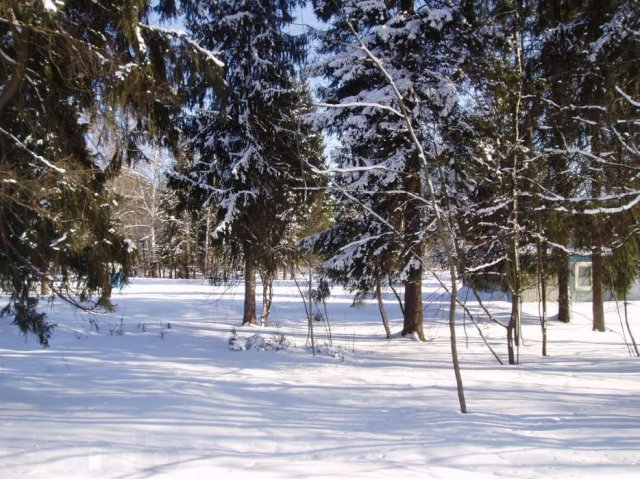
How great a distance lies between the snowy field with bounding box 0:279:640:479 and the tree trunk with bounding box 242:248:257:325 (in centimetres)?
349

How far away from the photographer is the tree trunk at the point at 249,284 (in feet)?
50.0

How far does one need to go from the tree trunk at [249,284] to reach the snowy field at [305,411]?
3494 mm

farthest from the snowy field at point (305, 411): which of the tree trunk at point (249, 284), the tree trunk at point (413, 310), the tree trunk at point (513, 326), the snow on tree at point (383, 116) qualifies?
the tree trunk at point (249, 284)

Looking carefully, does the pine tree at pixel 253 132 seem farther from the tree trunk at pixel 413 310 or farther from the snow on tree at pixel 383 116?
the tree trunk at pixel 413 310

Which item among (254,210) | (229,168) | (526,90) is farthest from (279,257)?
(526,90)

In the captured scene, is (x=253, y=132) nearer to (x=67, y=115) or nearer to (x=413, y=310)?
(x=413, y=310)

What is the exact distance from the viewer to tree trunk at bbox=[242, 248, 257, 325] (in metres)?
15.2

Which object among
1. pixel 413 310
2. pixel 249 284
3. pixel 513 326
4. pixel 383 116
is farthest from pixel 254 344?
pixel 383 116

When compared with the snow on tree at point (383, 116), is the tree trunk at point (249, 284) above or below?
below

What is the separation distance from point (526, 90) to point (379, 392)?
6053 mm

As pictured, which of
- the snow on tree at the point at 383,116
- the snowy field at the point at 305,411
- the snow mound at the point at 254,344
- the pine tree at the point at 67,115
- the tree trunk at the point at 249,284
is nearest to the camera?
the snowy field at the point at 305,411

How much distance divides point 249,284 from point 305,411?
1010 cm

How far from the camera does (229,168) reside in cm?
1450

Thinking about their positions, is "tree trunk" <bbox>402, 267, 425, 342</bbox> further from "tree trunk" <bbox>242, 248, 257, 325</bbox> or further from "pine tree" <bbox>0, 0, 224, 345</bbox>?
"pine tree" <bbox>0, 0, 224, 345</bbox>
